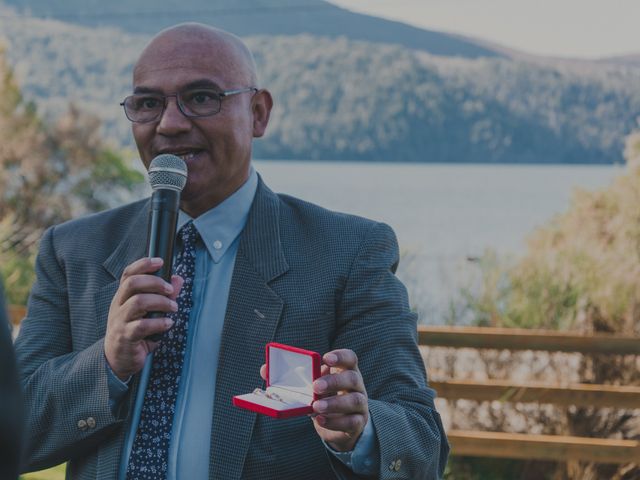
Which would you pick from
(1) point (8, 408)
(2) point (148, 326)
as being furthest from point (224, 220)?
(1) point (8, 408)

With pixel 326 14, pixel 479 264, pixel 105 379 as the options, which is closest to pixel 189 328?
pixel 105 379

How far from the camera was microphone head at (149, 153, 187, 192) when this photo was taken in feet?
6.04

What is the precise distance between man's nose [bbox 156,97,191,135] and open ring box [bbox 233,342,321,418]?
0.65m

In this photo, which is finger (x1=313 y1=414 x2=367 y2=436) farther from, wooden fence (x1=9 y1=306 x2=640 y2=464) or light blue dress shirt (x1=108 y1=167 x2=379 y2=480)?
wooden fence (x1=9 y1=306 x2=640 y2=464)

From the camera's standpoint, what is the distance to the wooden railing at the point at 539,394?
443 centimetres

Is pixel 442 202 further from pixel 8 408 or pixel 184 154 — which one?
pixel 8 408

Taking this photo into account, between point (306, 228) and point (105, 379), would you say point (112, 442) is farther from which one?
point (306, 228)

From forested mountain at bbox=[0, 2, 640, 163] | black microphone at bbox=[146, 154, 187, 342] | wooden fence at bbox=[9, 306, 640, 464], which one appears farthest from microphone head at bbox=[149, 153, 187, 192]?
forested mountain at bbox=[0, 2, 640, 163]

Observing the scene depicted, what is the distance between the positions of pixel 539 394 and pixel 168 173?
314 centimetres

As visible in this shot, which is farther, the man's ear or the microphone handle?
the man's ear

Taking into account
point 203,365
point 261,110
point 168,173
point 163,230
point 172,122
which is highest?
point 261,110

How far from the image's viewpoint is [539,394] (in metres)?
4.59

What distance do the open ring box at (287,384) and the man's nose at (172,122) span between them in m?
0.65

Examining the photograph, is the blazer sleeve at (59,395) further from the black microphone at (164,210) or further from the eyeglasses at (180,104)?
the eyeglasses at (180,104)
